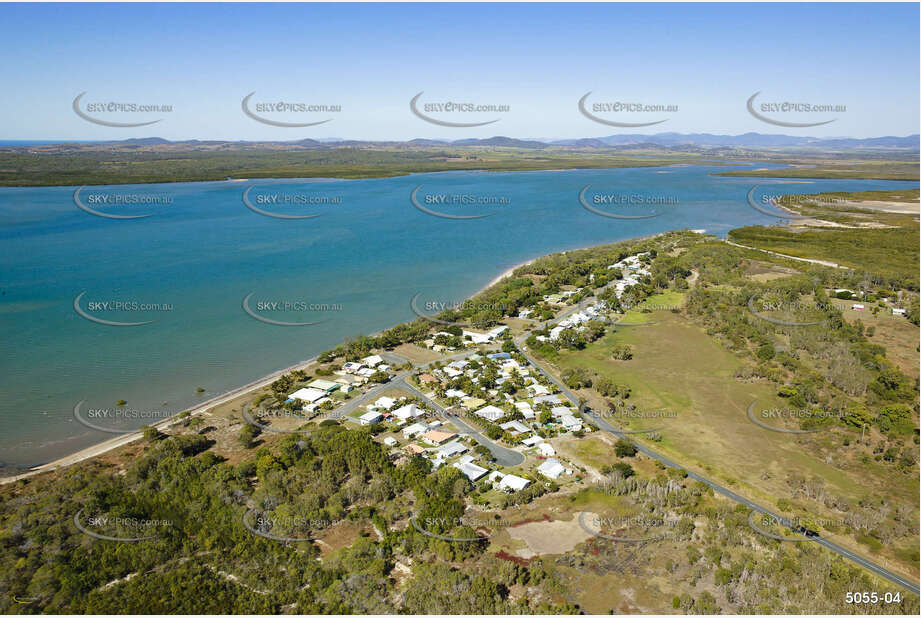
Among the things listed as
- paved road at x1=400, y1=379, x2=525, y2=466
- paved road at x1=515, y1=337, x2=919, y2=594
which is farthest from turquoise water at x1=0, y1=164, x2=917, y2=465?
paved road at x1=515, y1=337, x2=919, y2=594

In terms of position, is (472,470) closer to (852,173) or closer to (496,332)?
(496,332)

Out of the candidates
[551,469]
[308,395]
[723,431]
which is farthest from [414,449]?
[723,431]

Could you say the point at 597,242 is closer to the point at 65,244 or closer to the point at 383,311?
the point at 383,311

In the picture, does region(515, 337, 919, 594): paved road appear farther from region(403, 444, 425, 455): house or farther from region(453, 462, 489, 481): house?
region(403, 444, 425, 455): house

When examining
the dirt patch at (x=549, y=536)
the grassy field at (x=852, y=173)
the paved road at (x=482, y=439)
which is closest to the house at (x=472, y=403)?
the paved road at (x=482, y=439)

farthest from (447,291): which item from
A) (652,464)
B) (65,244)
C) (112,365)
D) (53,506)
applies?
(65,244)
